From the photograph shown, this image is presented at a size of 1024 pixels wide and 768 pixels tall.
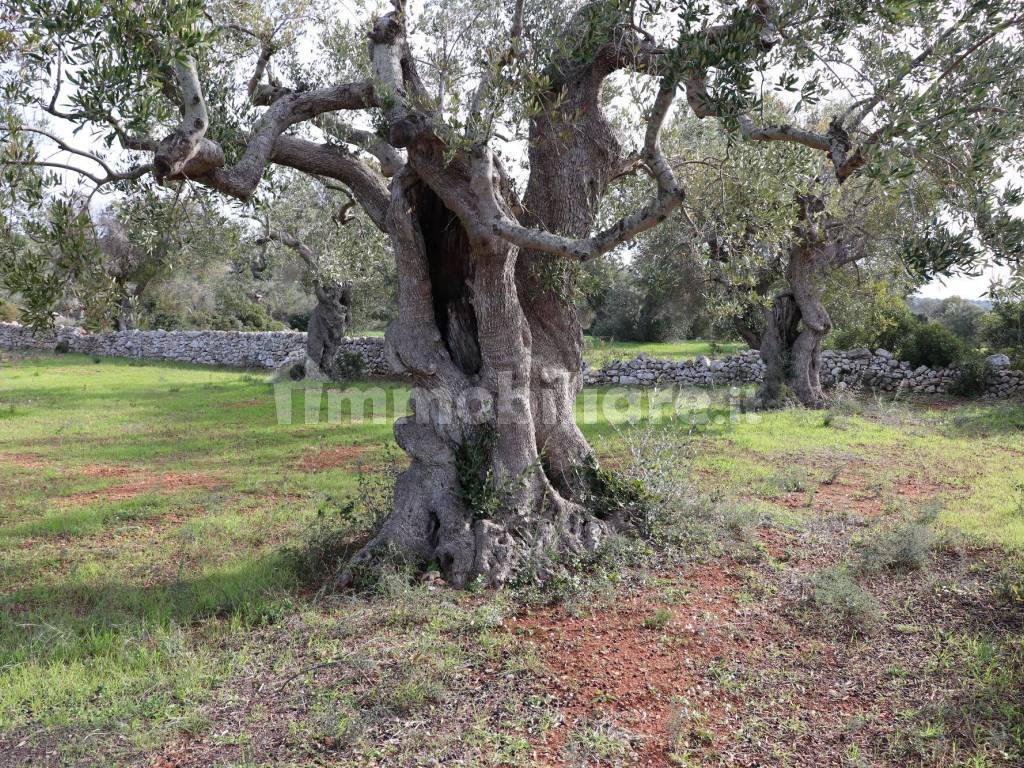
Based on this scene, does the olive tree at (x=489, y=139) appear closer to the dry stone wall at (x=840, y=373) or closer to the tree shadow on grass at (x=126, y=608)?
the tree shadow on grass at (x=126, y=608)

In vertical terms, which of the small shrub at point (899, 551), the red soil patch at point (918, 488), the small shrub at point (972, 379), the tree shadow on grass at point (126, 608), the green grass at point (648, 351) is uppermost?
the green grass at point (648, 351)

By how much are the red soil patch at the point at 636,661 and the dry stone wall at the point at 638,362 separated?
34.5ft

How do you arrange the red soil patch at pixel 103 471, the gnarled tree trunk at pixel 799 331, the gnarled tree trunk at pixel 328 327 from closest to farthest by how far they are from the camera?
the red soil patch at pixel 103 471, the gnarled tree trunk at pixel 799 331, the gnarled tree trunk at pixel 328 327

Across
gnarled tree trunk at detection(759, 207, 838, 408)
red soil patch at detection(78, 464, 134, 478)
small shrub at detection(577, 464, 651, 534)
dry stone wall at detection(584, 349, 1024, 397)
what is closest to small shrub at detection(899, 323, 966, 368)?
dry stone wall at detection(584, 349, 1024, 397)

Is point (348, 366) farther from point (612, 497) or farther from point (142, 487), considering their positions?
point (612, 497)

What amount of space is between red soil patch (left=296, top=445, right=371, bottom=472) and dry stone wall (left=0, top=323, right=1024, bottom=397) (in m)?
5.65

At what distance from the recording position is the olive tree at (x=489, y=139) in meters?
4.21

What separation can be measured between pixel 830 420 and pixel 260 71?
1164 cm

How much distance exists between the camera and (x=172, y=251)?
596 cm

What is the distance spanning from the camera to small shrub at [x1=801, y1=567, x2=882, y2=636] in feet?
15.5

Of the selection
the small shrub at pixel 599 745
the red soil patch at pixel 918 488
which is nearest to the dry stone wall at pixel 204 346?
the red soil patch at pixel 918 488

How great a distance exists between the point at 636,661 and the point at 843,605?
1811 mm

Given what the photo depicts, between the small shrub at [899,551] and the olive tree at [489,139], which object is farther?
the small shrub at [899,551]

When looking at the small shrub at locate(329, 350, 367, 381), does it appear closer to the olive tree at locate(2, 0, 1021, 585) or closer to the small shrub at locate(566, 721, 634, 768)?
the olive tree at locate(2, 0, 1021, 585)
